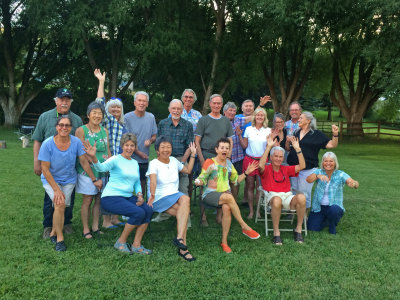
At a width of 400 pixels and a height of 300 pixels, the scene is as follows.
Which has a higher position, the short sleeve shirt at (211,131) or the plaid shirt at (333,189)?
the short sleeve shirt at (211,131)

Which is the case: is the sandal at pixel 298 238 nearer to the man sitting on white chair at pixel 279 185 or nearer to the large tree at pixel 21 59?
the man sitting on white chair at pixel 279 185

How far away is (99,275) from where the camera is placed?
390 cm

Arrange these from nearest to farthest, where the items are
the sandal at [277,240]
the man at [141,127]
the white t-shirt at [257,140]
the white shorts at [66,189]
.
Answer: the white shorts at [66,189]
the sandal at [277,240]
the man at [141,127]
the white t-shirt at [257,140]

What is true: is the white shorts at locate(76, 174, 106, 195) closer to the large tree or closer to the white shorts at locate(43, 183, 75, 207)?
the white shorts at locate(43, 183, 75, 207)

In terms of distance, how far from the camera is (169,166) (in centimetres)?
491

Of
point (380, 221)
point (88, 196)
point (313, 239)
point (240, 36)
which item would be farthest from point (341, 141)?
point (88, 196)

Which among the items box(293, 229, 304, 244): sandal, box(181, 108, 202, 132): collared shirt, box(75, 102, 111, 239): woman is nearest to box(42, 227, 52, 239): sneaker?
box(75, 102, 111, 239): woman

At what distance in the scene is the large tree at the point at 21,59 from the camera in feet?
74.0

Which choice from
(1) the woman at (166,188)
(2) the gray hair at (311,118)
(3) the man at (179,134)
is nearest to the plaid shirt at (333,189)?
(2) the gray hair at (311,118)

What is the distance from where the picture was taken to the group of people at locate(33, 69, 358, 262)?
457 centimetres

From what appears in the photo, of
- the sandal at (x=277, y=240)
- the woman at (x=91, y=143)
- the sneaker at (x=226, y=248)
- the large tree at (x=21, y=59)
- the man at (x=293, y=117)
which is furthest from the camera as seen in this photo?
the large tree at (x=21, y=59)

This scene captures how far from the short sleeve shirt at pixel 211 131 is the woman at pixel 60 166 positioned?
1.87 meters

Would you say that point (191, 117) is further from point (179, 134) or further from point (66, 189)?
point (66, 189)

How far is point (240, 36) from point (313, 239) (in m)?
18.4
